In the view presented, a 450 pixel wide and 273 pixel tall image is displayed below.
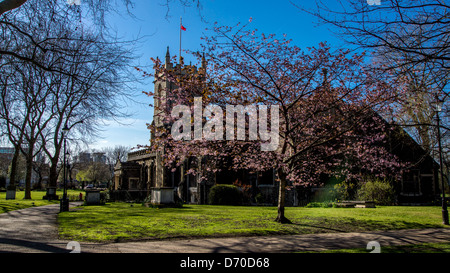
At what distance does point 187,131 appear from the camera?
13.4 meters

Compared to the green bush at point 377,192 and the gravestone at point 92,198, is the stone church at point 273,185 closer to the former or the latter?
the green bush at point 377,192

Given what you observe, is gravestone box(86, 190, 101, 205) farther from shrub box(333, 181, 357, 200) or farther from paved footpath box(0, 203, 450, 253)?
shrub box(333, 181, 357, 200)

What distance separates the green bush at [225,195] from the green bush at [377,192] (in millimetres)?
9311

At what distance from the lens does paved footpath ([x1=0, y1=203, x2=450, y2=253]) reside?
7953 mm

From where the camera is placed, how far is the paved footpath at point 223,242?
795cm

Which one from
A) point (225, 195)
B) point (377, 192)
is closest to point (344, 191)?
point (377, 192)

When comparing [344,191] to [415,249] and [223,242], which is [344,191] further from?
[223,242]

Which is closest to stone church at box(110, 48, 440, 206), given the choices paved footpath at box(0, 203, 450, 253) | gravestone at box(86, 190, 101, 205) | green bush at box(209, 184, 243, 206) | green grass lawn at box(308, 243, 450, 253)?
green bush at box(209, 184, 243, 206)

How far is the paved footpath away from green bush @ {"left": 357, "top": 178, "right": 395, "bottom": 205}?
36.8 ft

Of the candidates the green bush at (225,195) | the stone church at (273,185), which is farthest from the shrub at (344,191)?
the green bush at (225,195)
